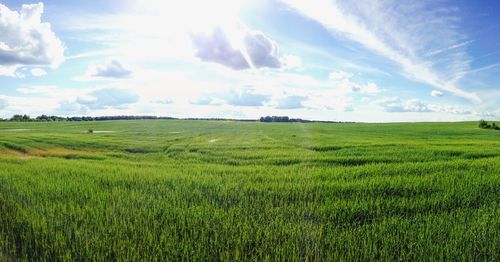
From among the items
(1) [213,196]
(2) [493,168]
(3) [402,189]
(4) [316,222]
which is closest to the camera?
(4) [316,222]

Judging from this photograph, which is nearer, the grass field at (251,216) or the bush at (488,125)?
the grass field at (251,216)

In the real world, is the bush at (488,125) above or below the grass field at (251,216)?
above

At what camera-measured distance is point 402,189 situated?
27.5 ft

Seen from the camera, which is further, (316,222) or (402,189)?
(402,189)

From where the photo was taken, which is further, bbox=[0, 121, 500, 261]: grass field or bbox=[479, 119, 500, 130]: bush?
bbox=[479, 119, 500, 130]: bush

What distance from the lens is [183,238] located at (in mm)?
5105

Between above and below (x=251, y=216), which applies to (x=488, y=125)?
above

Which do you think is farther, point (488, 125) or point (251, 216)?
point (488, 125)

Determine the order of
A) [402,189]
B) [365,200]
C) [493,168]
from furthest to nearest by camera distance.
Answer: [493,168] < [402,189] < [365,200]

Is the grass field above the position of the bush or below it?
below

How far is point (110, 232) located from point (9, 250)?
1480 millimetres

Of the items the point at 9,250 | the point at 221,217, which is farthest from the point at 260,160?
the point at 9,250

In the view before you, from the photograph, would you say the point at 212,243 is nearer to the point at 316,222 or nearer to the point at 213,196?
the point at 316,222

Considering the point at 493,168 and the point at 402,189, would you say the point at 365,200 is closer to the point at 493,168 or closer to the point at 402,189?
the point at 402,189
